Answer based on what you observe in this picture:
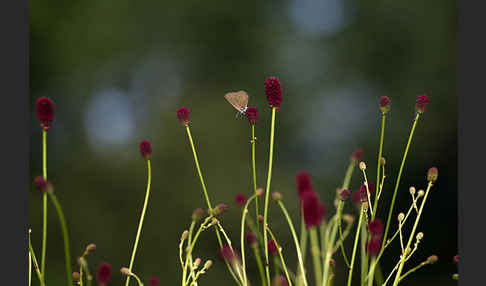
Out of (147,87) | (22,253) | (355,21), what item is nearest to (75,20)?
(147,87)

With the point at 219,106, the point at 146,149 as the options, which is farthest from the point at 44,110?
the point at 219,106

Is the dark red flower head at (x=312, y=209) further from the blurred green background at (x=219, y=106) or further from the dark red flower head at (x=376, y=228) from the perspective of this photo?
the blurred green background at (x=219, y=106)

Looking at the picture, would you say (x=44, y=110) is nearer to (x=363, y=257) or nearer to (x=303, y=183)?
(x=303, y=183)

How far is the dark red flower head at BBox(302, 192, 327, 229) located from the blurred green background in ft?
13.0

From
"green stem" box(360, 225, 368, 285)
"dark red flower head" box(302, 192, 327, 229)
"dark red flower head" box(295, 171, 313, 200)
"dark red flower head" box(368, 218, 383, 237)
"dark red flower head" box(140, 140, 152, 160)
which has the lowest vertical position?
"green stem" box(360, 225, 368, 285)

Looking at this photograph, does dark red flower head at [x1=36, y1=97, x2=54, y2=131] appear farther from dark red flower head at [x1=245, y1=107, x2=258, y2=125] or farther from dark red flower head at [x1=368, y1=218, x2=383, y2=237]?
dark red flower head at [x1=368, y1=218, x2=383, y2=237]

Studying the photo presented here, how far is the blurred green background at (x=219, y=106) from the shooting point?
4.58 meters

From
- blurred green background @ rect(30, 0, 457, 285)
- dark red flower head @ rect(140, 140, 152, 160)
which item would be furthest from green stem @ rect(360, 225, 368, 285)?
blurred green background @ rect(30, 0, 457, 285)

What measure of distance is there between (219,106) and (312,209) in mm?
4637

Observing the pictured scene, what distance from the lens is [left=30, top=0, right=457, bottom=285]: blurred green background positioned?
458cm

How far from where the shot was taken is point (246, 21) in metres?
6.20

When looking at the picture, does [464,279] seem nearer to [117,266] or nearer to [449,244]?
[117,266]

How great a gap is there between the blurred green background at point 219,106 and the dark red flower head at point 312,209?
156 inches

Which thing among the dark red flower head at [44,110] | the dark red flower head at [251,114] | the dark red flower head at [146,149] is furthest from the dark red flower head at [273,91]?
the dark red flower head at [44,110]
